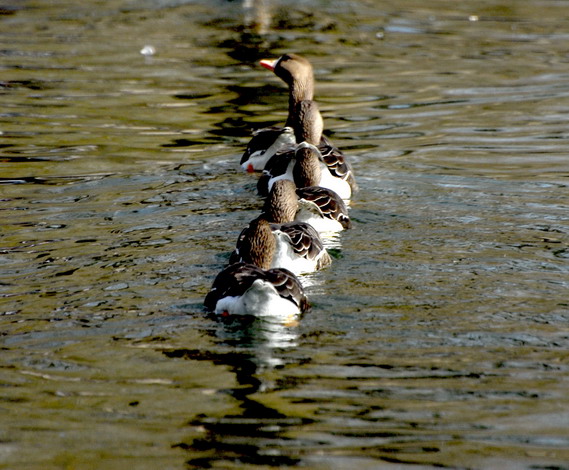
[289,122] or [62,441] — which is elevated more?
[289,122]

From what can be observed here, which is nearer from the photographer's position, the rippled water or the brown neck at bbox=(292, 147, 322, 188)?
the rippled water

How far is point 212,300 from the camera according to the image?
7.82 m

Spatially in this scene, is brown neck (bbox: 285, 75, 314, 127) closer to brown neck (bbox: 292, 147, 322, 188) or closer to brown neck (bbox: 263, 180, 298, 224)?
brown neck (bbox: 292, 147, 322, 188)

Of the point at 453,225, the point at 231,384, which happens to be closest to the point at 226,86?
the point at 453,225

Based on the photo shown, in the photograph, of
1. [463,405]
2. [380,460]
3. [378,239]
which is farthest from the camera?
[378,239]

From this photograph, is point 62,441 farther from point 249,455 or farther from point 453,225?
point 453,225

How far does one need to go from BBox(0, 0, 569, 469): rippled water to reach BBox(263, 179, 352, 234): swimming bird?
26 cm

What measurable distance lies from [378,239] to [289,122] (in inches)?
163

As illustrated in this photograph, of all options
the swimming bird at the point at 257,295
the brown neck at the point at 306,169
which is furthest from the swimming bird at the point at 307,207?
the swimming bird at the point at 257,295

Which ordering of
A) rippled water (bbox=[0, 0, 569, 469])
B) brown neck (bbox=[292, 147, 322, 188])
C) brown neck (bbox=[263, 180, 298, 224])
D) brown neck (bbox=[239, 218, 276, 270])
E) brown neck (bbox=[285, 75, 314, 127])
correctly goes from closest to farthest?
rippled water (bbox=[0, 0, 569, 469]) → brown neck (bbox=[239, 218, 276, 270]) → brown neck (bbox=[263, 180, 298, 224]) → brown neck (bbox=[292, 147, 322, 188]) → brown neck (bbox=[285, 75, 314, 127])

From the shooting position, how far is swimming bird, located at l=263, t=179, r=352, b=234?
9.90 metres

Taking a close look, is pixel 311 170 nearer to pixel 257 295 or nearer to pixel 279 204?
pixel 279 204

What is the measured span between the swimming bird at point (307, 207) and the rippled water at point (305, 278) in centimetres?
26

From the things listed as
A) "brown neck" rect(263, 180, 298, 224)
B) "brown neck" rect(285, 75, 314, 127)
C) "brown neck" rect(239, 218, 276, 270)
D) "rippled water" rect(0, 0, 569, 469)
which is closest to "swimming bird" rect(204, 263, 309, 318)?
"rippled water" rect(0, 0, 569, 469)
